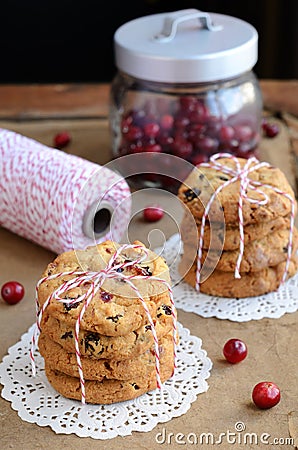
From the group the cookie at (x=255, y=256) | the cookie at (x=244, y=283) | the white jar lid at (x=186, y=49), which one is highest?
the white jar lid at (x=186, y=49)

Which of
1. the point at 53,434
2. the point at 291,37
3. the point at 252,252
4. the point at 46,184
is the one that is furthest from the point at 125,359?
the point at 291,37

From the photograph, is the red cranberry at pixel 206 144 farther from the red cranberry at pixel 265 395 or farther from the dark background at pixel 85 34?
the dark background at pixel 85 34

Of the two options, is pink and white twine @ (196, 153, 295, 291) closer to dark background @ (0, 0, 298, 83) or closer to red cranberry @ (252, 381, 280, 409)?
red cranberry @ (252, 381, 280, 409)

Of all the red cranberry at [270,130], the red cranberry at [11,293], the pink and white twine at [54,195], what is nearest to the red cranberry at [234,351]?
the pink and white twine at [54,195]

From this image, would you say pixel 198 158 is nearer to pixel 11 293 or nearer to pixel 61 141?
pixel 61 141

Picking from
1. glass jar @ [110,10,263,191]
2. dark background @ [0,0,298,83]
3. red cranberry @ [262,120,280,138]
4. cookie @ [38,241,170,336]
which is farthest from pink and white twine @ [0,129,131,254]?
dark background @ [0,0,298,83]

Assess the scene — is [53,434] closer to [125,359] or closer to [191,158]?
[125,359]
